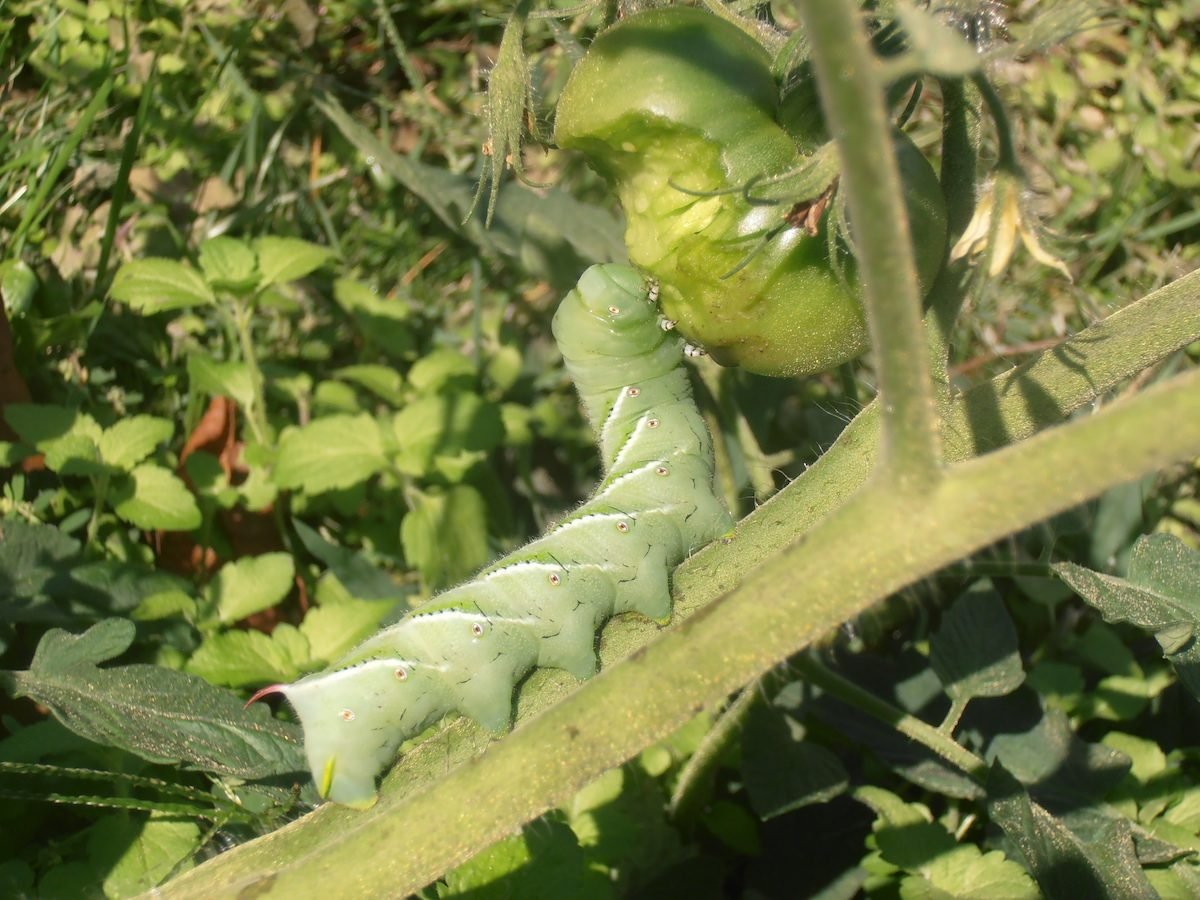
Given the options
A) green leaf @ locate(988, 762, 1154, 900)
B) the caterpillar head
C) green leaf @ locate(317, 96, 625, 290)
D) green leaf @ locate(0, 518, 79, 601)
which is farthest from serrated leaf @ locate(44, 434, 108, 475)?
green leaf @ locate(988, 762, 1154, 900)

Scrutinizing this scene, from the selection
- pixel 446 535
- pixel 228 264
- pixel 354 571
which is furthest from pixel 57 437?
pixel 446 535

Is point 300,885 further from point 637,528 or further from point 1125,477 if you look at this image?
point 1125,477

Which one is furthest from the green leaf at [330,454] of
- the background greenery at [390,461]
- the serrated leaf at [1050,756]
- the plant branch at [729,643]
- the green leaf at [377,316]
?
the serrated leaf at [1050,756]

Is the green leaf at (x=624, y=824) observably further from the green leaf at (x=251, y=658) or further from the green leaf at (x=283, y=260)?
the green leaf at (x=283, y=260)

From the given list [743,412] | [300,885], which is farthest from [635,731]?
[743,412]

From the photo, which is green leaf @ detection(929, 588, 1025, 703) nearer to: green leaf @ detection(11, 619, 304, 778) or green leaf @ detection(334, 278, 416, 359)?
green leaf @ detection(11, 619, 304, 778)

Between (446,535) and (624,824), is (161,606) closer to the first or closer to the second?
(446,535)
